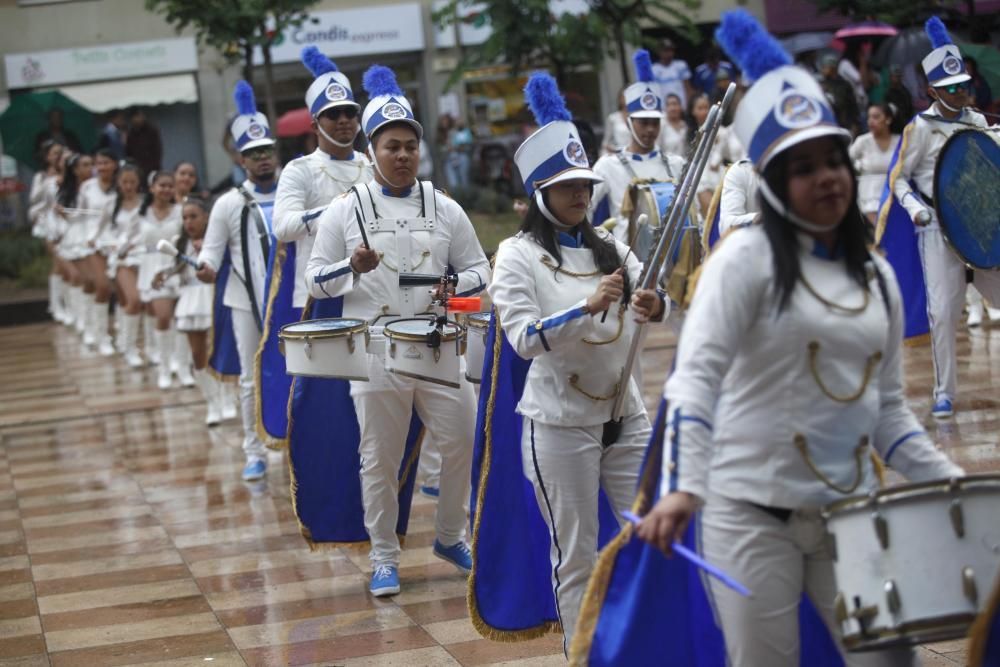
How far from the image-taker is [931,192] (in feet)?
30.5

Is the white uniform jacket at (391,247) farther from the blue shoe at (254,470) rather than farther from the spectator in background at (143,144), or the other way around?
the spectator in background at (143,144)

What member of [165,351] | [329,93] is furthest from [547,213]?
[165,351]

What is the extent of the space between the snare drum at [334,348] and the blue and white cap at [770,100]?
315 centimetres

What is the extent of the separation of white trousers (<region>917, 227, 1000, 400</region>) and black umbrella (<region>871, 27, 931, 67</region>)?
359 inches

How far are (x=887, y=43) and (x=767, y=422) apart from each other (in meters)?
16.5

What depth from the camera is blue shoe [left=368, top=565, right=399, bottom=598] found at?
686 centimetres

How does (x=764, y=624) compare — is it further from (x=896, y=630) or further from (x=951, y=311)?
(x=951, y=311)

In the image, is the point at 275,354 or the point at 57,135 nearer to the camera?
the point at 275,354

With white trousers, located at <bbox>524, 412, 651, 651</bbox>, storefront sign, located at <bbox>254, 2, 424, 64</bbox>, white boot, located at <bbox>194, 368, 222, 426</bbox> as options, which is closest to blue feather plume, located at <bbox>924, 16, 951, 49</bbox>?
white trousers, located at <bbox>524, 412, 651, 651</bbox>

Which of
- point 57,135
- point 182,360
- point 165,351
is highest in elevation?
point 57,135

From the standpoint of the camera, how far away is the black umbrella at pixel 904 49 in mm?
18188

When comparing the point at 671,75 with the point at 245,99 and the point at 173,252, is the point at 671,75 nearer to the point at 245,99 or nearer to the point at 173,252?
the point at 173,252

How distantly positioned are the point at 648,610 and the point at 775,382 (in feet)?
2.39

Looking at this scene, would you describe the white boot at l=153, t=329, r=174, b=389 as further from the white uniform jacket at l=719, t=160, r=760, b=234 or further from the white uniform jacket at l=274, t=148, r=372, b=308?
the white uniform jacket at l=719, t=160, r=760, b=234
